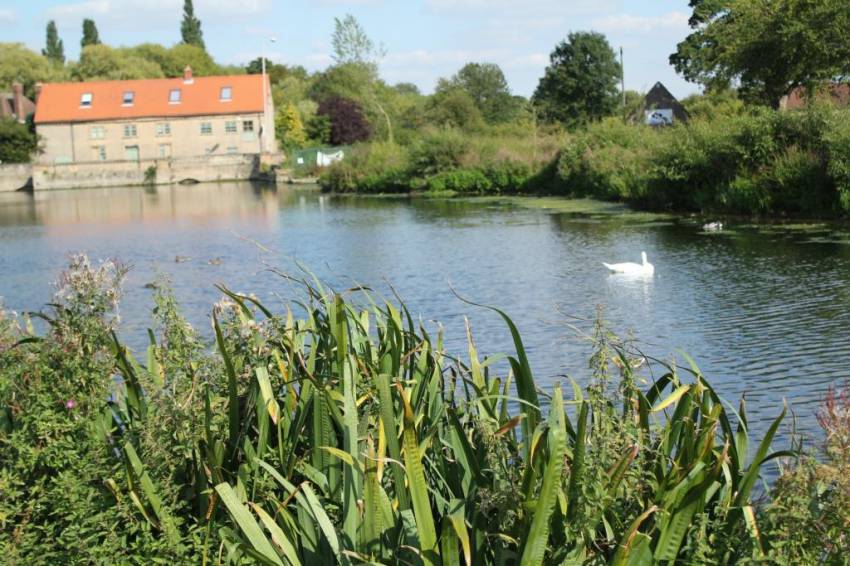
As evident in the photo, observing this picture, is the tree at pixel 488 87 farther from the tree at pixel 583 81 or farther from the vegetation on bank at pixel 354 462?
the vegetation on bank at pixel 354 462

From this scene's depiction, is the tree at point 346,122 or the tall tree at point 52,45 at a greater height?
the tall tree at point 52,45

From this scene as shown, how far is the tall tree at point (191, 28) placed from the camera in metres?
126

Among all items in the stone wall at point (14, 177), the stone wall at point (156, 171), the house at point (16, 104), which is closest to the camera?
the stone wall at point (14, 177)

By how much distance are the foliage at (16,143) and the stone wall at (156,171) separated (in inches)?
196

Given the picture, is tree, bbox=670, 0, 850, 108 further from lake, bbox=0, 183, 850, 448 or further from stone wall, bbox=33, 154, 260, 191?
stone wall, bbox=33, 154, 260, 191

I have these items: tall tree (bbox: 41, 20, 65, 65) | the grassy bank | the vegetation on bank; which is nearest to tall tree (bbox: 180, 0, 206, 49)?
tall tree (bbox: 41, 20, 65, 65)

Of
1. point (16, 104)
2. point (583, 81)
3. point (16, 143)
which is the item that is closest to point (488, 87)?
point (583, 81)

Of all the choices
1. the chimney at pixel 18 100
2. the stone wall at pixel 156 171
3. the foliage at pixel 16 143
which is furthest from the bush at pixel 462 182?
the chimney at pixel 18 100

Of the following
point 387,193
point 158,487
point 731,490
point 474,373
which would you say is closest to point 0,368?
point 158,487

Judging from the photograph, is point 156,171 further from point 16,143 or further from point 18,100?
point 18,100

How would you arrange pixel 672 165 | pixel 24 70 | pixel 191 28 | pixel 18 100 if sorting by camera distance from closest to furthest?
pixel 672 165 < pixel 18 100 < pixel 24 70 < pixel 191 28

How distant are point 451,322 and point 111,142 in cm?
6649

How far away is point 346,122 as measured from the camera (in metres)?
77.2

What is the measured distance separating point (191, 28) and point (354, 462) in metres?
129
